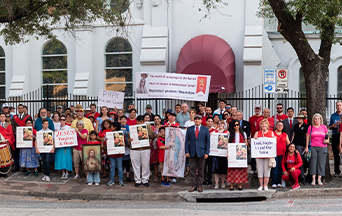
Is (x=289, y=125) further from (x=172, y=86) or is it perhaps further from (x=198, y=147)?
(x=172, y=86)

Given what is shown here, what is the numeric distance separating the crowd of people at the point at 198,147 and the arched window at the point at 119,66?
7.36m

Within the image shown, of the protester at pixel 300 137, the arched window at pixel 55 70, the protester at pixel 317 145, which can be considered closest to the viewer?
the protester at pixel 317 145

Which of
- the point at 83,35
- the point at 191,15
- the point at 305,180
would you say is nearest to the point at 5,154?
the point at 305,180

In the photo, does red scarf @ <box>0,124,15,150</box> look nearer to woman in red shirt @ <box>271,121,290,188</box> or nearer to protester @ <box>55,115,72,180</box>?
protester @ <box>55,115,72,180</box>

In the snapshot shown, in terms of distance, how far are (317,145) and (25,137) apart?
27.3 feet

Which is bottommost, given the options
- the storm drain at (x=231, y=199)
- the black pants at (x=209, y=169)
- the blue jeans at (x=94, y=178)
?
the storm drain at (x=231, y=199)

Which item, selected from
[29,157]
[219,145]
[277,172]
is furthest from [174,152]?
[29,157]

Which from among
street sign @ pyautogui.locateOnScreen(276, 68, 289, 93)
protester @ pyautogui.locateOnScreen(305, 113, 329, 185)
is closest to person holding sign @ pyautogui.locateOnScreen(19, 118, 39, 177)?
street sign @ pyautogui.locateOnScreen(276, 68, 289, 93)

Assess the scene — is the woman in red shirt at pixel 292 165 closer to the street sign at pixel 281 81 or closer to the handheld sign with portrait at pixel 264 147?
the handheld sign with portrait at pixel 264 147

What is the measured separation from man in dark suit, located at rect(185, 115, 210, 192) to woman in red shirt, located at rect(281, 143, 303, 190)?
2.06 meters

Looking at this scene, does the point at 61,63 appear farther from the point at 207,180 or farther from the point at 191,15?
the point at 207,180

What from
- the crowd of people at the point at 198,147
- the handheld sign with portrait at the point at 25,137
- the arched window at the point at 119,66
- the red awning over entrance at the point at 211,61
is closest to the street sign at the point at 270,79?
the crowd of people at the point at 198,147

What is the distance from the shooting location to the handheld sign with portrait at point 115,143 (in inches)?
442

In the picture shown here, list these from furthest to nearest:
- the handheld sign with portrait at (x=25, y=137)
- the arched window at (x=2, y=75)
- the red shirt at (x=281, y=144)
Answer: the arched window at (x=2, y=75) < the handheld sign with portrait at (x=25, y=137) < the red shirt at (x=281, y=144)
